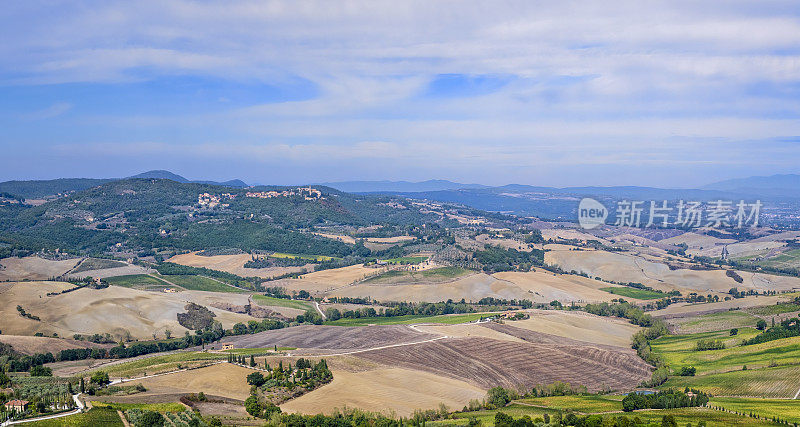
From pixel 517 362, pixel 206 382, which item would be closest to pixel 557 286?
pixel 517 362

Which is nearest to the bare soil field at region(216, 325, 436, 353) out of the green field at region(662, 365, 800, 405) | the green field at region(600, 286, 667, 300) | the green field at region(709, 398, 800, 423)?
the green field at region(662, 365, 800, 405)

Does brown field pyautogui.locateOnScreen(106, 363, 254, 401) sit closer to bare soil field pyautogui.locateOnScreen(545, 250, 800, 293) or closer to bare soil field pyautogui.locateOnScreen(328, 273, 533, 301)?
bare soil field pyautogui.locateOnScreen(328, 273, 533, 301)

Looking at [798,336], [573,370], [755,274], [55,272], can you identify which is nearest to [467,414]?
[573,370]

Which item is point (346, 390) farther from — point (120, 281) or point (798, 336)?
point (120, 281)

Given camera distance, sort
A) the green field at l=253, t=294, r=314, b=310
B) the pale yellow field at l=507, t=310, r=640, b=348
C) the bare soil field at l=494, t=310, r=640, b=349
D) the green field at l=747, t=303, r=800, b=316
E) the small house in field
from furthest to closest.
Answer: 1. the green field at l=253, t=294, r=314, b=310
2. the green field at l=747, t=303, r=800, b=316
3. the pale yellow field at l=507, t=310, r=640, b=348
4. the bare soil field at l=494, t=310, r=640, b=349
5. the small house in field

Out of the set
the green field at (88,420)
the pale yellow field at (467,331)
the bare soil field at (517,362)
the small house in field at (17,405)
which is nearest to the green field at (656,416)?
the bare soil field at (517,362)

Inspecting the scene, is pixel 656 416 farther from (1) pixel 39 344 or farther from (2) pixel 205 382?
(1) pixel 39 344
